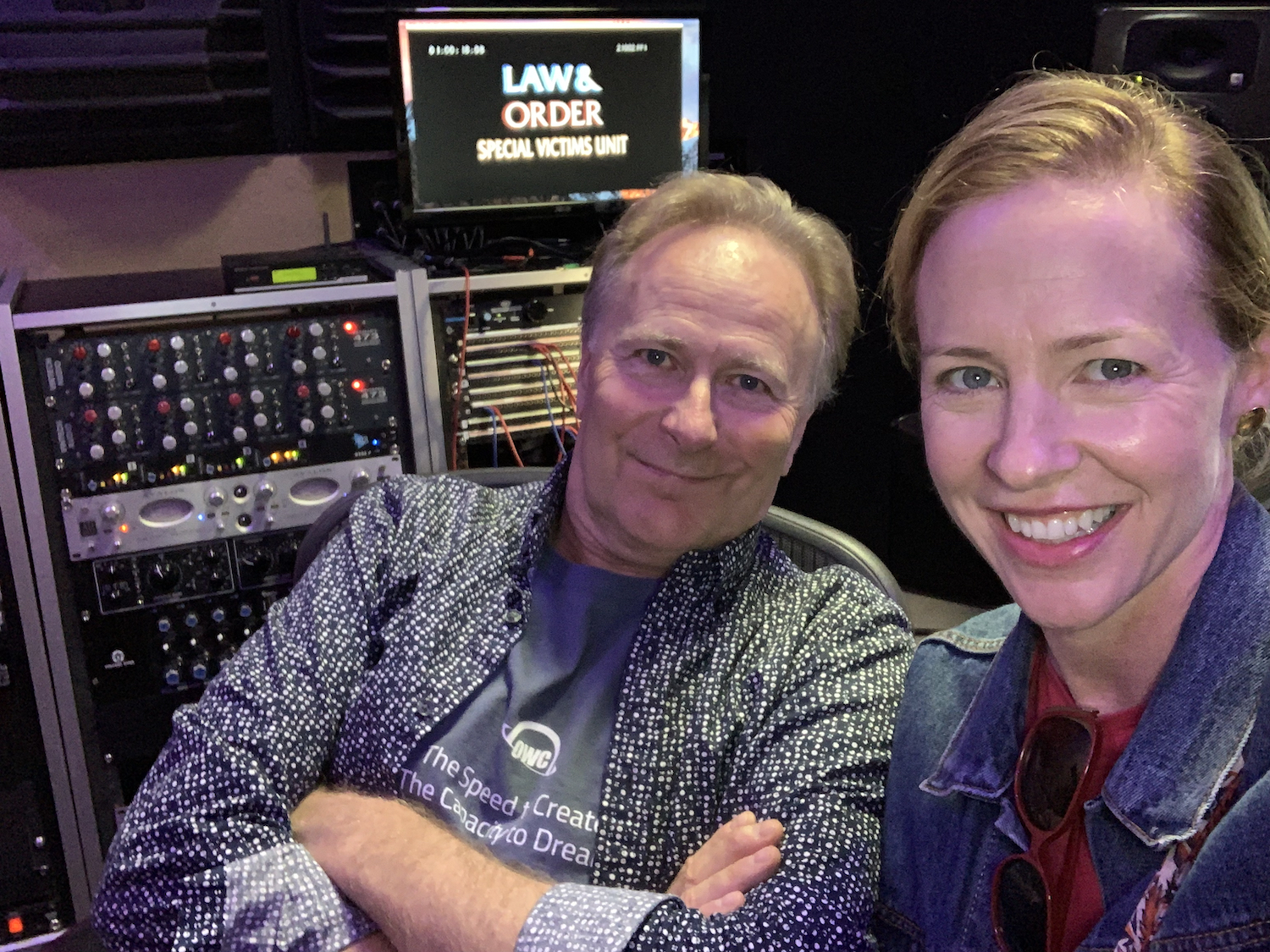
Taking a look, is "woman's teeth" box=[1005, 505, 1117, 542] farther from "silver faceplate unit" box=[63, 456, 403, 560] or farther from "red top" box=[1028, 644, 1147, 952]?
"silver faceplate unit" box=[63, 456, 403, 560]

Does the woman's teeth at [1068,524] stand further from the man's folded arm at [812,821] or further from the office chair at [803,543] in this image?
the office chair at [803,543]

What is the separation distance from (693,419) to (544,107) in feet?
3.87

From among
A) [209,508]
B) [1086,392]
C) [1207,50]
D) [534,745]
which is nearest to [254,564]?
[209,508]

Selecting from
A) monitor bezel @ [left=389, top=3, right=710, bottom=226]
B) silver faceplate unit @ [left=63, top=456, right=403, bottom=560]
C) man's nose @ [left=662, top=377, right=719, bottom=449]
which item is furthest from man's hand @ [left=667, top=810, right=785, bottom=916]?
monitor bezel @ [left=389, top=3, right=710, bottom=226]

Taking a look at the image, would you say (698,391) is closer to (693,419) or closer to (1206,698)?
(693,419)

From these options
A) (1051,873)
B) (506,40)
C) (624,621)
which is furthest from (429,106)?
(1051,873)

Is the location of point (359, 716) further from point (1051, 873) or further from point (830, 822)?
point (1051, 873)

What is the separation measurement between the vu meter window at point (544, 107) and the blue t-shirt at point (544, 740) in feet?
3.80

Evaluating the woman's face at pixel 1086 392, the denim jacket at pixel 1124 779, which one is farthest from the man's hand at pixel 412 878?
the woman's face at pixel 1086 392

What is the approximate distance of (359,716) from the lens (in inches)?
56.4

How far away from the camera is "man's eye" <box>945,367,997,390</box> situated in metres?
0.95

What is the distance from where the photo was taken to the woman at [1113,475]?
863 mm

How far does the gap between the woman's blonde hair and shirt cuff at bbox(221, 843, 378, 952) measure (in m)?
0.96

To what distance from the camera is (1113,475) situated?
88 cm
